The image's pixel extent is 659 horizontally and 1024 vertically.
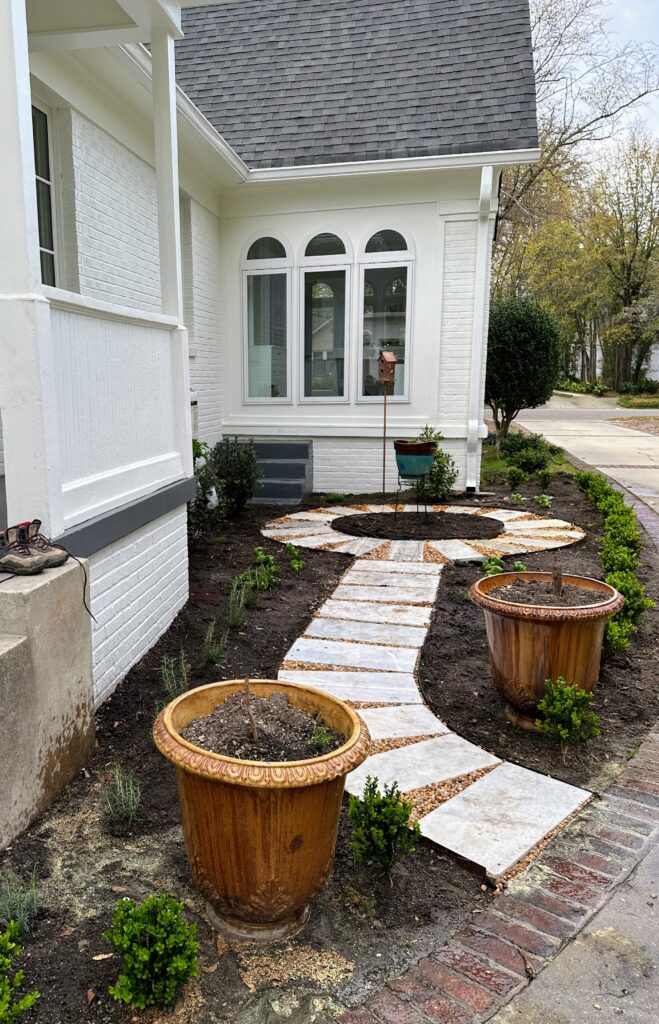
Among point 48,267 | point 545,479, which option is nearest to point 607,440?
point 545,479

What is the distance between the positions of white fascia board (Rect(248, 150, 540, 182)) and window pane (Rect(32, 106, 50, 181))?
342 cm

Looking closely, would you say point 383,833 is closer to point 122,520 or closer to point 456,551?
point 122,520

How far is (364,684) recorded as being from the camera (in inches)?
134

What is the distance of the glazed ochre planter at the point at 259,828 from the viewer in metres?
1.65

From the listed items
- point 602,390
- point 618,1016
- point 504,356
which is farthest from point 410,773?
point 602,390

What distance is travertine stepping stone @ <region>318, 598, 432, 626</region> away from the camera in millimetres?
4289

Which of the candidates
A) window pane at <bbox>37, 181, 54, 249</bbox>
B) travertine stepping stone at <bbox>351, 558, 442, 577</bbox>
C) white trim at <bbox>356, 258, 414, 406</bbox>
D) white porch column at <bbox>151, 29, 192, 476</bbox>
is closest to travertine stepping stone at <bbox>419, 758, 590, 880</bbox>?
travertine stepping stone at <bbox>351, 558, 442, 577</bbox>

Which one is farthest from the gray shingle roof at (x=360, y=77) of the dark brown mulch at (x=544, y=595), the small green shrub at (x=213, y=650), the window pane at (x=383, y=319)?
the small green shrub at (x=213, y=650)

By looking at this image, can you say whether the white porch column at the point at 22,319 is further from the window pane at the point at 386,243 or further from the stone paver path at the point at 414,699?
the window pane at the point at 386,243

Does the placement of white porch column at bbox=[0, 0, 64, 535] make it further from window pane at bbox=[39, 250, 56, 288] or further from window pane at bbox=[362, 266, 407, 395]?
window pane at bbox=[362, 266, 407, 395]

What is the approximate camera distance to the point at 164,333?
408 centimetres

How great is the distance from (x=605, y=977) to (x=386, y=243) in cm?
757

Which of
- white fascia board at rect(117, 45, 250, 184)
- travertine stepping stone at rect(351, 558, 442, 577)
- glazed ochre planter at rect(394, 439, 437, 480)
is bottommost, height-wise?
travertine stepping stone at rect(351, 558, 442, 577)

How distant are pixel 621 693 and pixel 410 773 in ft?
4.37
